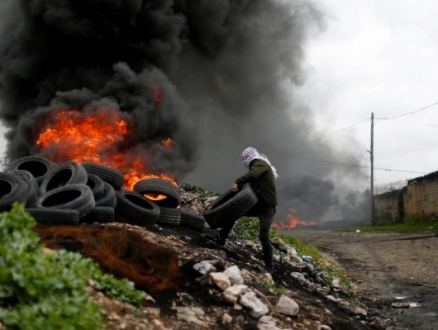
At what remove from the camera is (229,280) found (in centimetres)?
629

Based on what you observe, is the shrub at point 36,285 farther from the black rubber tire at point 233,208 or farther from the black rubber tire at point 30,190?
A: the black rubber tire at point 233,208

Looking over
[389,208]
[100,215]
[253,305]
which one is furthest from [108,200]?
[389,208]

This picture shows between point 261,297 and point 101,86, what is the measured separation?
46.6 feet

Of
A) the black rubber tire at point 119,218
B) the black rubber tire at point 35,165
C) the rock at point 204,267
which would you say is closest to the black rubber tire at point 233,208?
the black rubber tire at point 119,218

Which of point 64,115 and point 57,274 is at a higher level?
point 64,115

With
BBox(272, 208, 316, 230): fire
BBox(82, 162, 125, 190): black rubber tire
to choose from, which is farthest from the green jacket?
BBox(272, 208, 316, 230): fire

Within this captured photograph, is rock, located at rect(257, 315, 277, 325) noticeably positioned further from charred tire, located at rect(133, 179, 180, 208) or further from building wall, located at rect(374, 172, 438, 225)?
building wall, located at rect(374, 172, 438, 225)

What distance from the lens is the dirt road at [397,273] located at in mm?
8352

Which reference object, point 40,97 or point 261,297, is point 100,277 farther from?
point 40,97

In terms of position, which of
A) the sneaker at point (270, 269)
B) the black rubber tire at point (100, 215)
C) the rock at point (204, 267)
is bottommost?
the rock at point (204, 267)

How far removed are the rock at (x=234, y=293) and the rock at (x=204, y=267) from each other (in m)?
0.51

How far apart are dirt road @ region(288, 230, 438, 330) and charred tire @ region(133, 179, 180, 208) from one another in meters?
4.50

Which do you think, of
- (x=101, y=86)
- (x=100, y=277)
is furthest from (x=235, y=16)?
(x=100, y=277)

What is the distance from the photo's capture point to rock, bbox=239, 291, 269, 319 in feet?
18.9
